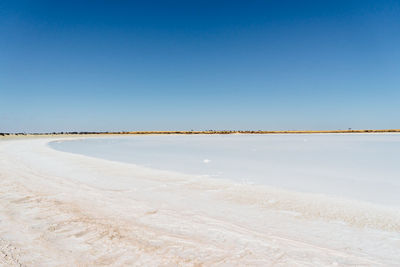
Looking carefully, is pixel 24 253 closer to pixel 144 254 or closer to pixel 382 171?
pixel 144 254

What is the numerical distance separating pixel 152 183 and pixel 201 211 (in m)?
2.47

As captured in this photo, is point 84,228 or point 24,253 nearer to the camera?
point 24,253

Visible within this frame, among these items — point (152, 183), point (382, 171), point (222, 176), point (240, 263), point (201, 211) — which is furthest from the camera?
point (382, 171)

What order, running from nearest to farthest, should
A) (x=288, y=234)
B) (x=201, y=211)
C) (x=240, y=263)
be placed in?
(x=240, y=263)
(x=288, y=234)
(x=201, y=211)

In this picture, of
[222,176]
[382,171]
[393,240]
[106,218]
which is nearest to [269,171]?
[222,176]

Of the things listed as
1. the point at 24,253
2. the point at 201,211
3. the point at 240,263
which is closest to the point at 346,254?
the point at 240,263

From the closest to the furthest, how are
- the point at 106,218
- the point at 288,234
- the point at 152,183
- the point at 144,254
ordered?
the point at 144,254, the point at 288,234, the point at 106,218, the point at 152,183

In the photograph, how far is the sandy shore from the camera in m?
2.89

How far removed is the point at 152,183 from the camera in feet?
21.7

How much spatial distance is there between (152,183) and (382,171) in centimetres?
684

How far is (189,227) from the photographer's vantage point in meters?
3.73

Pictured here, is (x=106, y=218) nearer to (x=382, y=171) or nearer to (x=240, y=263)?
(x=240, y=263)

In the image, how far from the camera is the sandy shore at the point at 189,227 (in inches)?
114

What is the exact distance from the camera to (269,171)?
839 centimetres
